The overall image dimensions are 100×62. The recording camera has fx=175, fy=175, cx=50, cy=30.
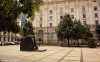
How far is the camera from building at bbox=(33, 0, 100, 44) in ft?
211

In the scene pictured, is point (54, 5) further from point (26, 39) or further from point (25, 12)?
point (25, 12)

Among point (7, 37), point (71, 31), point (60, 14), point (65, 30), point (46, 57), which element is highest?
point (60, 14)

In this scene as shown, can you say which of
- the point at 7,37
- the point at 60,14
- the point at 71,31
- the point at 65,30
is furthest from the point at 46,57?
the point at 7,37

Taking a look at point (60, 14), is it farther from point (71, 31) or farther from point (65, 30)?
point (71, 31)

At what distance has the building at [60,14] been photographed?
64.4m

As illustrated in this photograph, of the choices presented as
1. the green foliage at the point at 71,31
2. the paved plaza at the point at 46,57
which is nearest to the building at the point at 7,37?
the green foliage at the point at 71,31

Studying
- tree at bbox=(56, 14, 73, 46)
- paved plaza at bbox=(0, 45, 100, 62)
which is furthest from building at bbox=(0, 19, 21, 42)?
paved plaza at bbox=(0, 45, 100, 62)

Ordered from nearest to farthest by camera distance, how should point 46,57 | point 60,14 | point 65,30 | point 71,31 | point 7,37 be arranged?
1. point 46,57
2. point 71,31
3. point 65,30
4. point 60,14
5. point 7,37

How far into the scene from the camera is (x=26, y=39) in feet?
77.7

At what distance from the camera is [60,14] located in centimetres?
6844

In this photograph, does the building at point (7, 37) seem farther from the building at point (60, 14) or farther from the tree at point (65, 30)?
the tree at point (65, 30)

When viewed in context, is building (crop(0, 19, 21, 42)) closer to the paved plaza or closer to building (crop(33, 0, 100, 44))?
building (crop(33, 0, 100, 44))

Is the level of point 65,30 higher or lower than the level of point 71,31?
higher

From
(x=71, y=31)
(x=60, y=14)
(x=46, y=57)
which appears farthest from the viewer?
(x=60, y=14)
